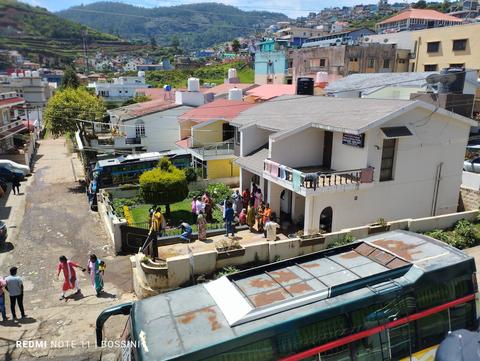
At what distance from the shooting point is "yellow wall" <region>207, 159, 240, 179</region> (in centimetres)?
2503

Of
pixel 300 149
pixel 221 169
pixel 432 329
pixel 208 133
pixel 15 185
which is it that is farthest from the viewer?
pixel 208 133

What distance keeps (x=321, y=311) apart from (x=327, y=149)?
499 inches

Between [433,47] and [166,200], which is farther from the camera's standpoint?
[433,47]

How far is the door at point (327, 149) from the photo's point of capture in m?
17.7

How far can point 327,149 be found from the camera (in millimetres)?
17953

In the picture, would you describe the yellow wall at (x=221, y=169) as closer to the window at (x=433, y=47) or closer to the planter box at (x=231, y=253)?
the planter box at (x=231, y=253)

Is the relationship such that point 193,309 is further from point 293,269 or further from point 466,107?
point 466,107

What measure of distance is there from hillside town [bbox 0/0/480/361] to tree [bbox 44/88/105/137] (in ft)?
0.38

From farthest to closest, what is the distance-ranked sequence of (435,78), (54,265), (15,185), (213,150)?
(15,185) → (213,150) → (435,78) → (54,265)

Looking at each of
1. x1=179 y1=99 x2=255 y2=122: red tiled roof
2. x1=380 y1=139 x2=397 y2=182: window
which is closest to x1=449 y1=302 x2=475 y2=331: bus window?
x1=380 y1=139 x2=397 y2=182: window

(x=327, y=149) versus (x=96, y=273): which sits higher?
(x=327, y=149)

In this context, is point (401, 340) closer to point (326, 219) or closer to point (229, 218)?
point (326, 219)

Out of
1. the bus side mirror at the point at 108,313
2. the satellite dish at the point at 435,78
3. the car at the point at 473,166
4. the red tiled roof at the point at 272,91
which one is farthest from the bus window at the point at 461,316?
the red tiled roof at the point at 272,91

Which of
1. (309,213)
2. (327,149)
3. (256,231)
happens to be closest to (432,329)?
(309,213)
